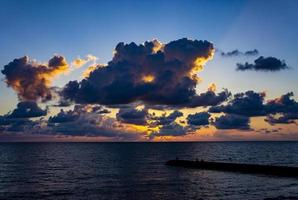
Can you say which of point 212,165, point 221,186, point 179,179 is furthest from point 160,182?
point 212,165

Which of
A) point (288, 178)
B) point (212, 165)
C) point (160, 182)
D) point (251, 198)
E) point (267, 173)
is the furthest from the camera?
point (212, 165)

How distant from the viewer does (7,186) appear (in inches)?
2751

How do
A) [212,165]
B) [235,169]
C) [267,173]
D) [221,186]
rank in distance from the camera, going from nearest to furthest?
[221,186] → [267,173] → [235,169] → [212,165]

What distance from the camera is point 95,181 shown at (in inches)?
3093

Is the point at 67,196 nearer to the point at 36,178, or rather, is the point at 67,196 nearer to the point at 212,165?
the point at 36,178

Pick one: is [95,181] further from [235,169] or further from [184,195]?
[235,169]

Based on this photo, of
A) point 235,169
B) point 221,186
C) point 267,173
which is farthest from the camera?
point 235,169

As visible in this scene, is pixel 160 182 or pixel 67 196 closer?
pixel 67 196

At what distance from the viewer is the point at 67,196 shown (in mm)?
59031

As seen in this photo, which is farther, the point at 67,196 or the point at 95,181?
the point at 95,181

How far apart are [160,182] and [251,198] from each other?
23.8 meters

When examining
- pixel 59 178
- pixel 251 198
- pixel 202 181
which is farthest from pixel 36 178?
pixel 251 198

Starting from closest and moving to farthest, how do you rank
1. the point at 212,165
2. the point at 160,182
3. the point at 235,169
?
the point at 160,182 < the point at 235,169 < the point at 212,165

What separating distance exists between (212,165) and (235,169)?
34.5 ft
